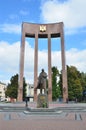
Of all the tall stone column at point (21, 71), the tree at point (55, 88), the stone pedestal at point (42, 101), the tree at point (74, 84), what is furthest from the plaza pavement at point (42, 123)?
the tree at point (55, 88)

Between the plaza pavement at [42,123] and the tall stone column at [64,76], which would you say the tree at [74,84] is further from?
the plaza pavement at [42,123]

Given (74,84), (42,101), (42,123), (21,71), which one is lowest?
(42,123)

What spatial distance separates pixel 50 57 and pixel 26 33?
6.46 meters

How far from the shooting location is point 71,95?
219ft

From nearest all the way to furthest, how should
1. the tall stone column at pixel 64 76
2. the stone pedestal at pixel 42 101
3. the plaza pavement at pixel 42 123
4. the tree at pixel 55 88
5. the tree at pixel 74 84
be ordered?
the plaza pavement at pixel 42 123 < the stone pedestal at pixel 42 101 < the tall stone column at pixel 64 76 < the tree at pixel 74 84 < the tree at pixel 55 88

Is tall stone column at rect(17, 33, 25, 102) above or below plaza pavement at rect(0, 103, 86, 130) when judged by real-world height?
above

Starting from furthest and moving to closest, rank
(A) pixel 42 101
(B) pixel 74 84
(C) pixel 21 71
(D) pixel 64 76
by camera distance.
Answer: (B) pixel 74 84, (D) pixel 64 76, (C) pixel 21 71, (A) pixel 42 101

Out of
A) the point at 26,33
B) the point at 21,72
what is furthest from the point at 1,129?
the point at 26,33

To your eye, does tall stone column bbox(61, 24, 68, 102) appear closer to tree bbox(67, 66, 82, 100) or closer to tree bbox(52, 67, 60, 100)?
tree bbox(67, 66, 82, 100)

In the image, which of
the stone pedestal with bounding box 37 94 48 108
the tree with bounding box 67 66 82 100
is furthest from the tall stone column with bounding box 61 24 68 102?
the stone pedestal with bounding box 37 94 48 108

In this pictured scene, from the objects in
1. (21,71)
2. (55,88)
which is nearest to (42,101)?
(21,71)

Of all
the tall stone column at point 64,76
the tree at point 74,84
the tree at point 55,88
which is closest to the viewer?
the tall stone column at point 64,76

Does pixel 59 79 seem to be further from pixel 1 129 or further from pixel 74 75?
pixel 1 129

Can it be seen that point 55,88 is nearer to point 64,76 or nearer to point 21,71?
point 64,76
